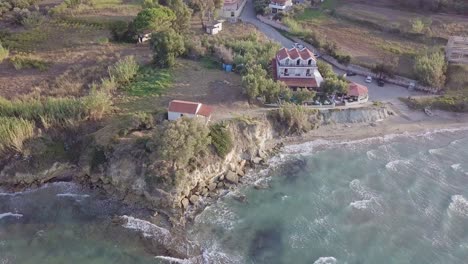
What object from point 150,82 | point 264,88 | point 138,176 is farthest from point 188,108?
point 150,82

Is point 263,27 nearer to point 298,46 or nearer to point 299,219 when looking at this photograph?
point 298,46

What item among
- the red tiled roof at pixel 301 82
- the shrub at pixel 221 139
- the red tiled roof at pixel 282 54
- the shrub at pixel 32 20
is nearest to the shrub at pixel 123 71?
the shrub at pixel 221 139

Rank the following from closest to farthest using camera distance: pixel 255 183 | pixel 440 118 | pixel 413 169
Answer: pixel 255 183 < pixel 413 169 < pixel 440 118

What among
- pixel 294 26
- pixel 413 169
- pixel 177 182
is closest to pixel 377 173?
pixel 413 169

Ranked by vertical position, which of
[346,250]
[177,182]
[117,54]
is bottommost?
[346,250]

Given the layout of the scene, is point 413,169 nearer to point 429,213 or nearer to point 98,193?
point 429,213

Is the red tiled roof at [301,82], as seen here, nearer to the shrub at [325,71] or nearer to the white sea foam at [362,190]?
the shrub at [325,71]

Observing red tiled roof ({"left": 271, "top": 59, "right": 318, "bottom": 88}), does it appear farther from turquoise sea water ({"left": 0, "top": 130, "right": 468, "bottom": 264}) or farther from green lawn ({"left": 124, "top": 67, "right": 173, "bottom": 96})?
green lawn ({"left": 124, "top": 67, "right": 173, "bottom": 96})
